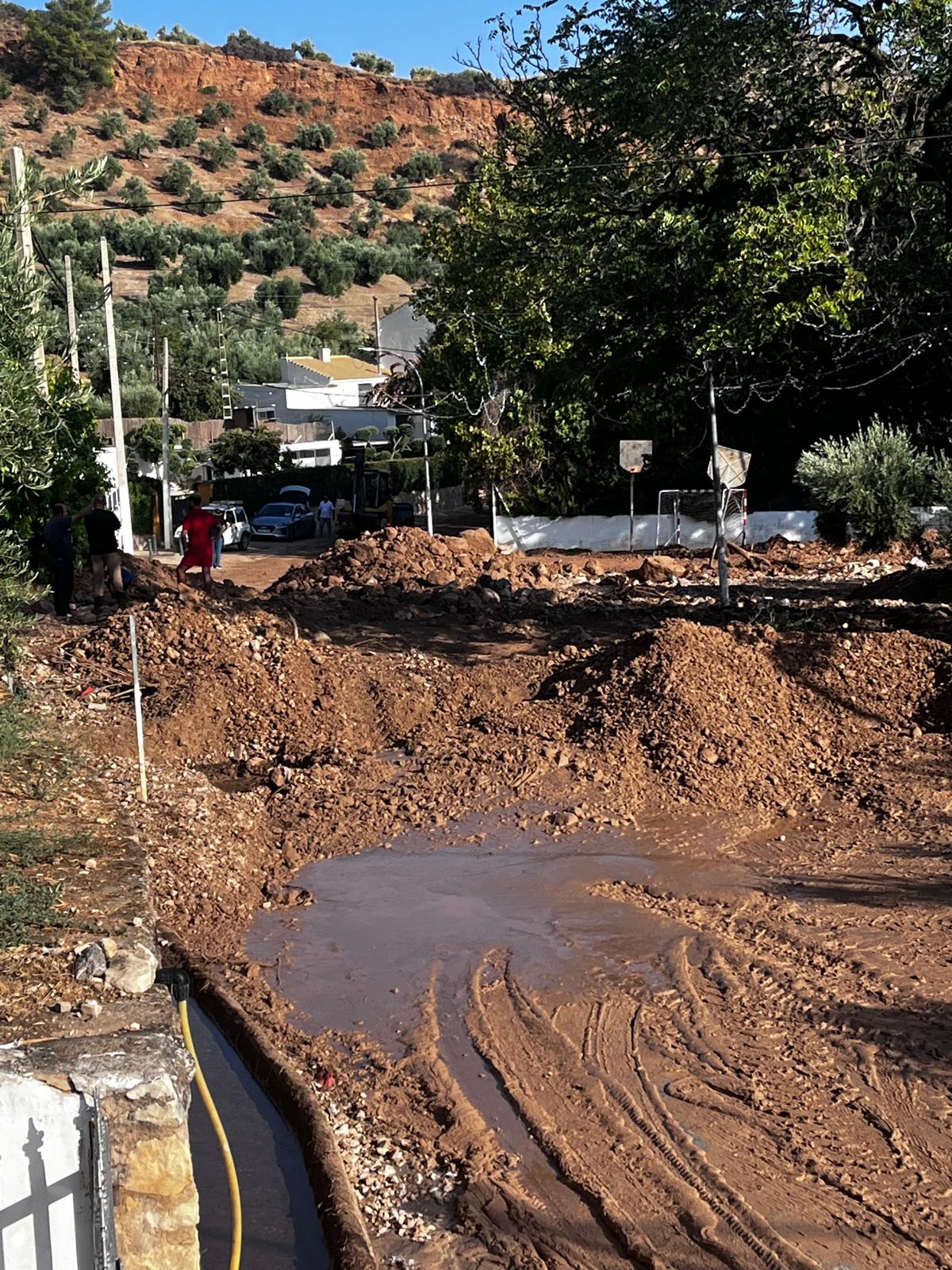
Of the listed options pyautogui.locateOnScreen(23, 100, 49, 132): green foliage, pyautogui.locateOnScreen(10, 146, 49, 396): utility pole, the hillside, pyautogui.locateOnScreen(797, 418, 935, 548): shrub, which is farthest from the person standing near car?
pyautogui.locateOnScreen(23, 100, 49, 132): green foliage

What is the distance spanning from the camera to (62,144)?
103000mm

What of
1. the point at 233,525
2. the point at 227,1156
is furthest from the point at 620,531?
the point at 227,1156

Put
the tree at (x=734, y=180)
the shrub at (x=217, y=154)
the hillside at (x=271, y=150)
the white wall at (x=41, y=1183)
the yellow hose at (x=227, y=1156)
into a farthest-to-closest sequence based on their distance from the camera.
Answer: the shrub at (x=217, y=154)
the hillside at (x=271, y=150)
the tree at (x=734, y=180)
the yellow hose at (x=227, y=1156)
the white wall at (x=41, y=1183)

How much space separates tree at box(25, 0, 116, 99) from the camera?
119 meters

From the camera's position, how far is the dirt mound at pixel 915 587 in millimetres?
21016

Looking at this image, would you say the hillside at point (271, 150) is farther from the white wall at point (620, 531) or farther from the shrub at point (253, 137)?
the white wall at point (620, 531)

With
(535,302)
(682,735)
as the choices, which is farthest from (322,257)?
(682,735)

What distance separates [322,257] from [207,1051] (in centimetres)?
9113

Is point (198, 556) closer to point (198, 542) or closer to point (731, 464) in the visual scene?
point (198, 542)

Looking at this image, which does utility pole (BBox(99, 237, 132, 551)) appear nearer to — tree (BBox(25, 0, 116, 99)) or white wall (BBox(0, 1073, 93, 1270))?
white wall (BBox(0, 1073, 93, 1270))

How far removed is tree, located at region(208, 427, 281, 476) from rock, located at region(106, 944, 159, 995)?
161 feet

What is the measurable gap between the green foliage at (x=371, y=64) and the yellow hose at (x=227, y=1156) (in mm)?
150767

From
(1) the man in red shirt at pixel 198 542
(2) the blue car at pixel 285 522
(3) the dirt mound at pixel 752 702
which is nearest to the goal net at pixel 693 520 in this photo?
(2) the blue car at pixel 285 522

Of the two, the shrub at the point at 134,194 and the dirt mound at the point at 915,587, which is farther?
the shrub at the point at 134,194
